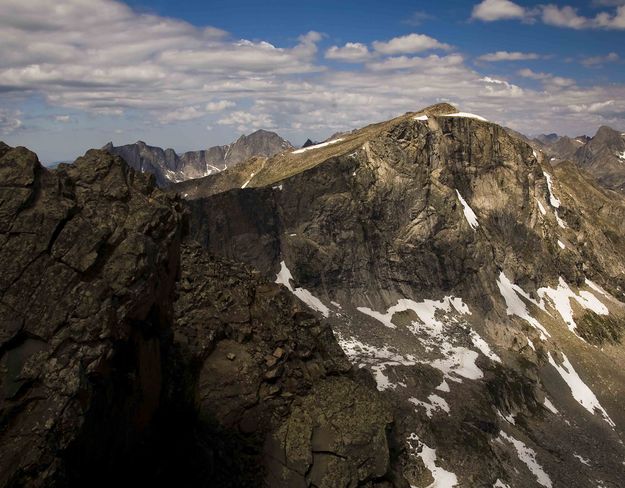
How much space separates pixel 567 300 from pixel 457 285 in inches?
1265

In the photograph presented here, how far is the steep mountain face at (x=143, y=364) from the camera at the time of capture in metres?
14.5

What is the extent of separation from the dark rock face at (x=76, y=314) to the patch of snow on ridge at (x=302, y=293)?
62.3 metres

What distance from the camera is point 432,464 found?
49906 millimetres

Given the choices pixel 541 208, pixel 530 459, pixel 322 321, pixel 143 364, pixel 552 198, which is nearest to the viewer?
pixel 143 364

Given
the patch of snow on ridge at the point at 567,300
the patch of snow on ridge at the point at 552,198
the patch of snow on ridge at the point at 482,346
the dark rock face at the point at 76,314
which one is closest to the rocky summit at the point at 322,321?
the dark rock face at the point at 76,314

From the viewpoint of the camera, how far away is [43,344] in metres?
15.0

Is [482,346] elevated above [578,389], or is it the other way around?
[482,346]

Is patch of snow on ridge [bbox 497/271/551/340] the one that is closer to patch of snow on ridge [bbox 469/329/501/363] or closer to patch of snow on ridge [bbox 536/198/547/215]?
patch of snow on ridge [bbox 469/329/501/363]

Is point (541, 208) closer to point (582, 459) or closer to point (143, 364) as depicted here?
point (582, 459)

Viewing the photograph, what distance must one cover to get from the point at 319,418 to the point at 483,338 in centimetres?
7189

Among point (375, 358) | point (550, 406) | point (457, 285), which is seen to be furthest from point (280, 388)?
point (457, 285)

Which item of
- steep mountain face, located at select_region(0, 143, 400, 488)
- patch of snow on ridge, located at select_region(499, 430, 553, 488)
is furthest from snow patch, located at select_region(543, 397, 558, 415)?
steep mountain face, located at select_region(0, 143, 400, 488)

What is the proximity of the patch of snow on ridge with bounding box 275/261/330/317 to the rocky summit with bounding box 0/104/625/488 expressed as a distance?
51 centimetres

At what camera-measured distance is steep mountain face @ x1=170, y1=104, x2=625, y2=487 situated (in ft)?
202
